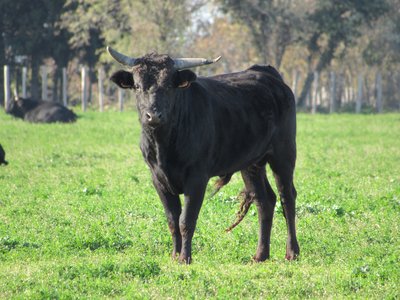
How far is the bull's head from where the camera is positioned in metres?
8.83

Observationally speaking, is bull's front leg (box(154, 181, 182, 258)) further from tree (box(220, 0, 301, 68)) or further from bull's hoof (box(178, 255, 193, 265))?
tree (box(220, 0, 301, 68))

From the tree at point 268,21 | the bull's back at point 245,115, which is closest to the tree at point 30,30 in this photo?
the tree at point 268,21

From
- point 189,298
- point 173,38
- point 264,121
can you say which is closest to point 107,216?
point 264,121

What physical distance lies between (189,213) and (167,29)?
1699 inches

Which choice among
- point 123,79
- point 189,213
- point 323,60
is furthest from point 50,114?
point 189,213

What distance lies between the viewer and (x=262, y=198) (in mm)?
10305

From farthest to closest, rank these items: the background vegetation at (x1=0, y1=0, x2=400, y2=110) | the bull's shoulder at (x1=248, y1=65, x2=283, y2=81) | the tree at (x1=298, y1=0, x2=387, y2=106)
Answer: the tree at (x1=298, y1=0, x2=387, y2=106) → the background vegetation at (x1=0, y1=0, x2=400, y2=110) → the bull's shoulder at (x1=248, y1=65, x2=283, y2=81)

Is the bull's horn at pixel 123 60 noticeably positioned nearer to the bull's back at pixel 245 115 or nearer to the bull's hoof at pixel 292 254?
the bull's back at pixel 245 115

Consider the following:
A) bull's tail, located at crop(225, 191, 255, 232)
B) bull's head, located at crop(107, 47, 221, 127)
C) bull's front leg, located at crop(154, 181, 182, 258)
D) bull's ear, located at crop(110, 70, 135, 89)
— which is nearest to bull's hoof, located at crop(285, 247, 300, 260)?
bull's tail, located at crop(225, 191, 255, 232)

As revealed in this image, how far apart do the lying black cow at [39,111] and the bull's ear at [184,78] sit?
25.3 metres

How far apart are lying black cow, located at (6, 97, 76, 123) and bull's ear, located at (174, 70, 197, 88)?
25294 millimetres

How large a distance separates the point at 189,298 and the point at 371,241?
3557 mm

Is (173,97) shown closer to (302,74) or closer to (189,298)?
(189,298)

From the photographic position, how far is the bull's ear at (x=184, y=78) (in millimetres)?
9062
